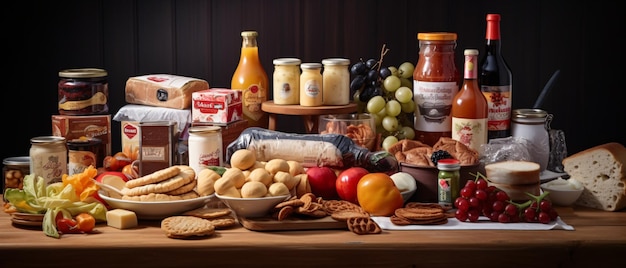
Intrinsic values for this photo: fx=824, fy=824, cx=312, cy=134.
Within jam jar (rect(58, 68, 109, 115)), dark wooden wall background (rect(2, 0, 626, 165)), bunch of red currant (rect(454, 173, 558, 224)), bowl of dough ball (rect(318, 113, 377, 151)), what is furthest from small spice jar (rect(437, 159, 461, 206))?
dark wooden wall background (rect(2, 0, 626, 165))

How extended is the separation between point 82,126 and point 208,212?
0.58 meters

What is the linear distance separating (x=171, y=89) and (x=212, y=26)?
81 centimetres

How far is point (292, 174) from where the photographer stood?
1955 mm

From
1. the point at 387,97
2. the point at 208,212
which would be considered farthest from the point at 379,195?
the point at 387,97

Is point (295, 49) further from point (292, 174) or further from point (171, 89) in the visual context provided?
point (292, 174)

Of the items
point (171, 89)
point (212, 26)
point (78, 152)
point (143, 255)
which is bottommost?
point (143, 255)

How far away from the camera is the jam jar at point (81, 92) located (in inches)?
86.7

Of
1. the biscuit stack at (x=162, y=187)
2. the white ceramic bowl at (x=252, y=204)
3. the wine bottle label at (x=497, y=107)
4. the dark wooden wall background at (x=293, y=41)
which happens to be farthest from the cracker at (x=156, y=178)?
the dark wooden wall background at (x=293, y=41)

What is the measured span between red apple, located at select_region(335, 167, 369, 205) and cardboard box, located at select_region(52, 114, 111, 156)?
0.69m

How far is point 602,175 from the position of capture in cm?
196

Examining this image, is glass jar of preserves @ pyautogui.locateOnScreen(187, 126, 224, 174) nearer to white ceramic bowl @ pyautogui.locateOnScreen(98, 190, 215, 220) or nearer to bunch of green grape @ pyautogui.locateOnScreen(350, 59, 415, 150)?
white ceramic bowl @ pyautogui.locateOnScreen(98, 190, 215, 220)

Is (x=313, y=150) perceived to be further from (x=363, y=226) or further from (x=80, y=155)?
(x=80, y=155)

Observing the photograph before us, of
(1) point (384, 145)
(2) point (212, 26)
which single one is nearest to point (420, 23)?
(2) point (212, 26)

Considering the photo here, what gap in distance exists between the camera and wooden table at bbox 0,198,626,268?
164 cm
